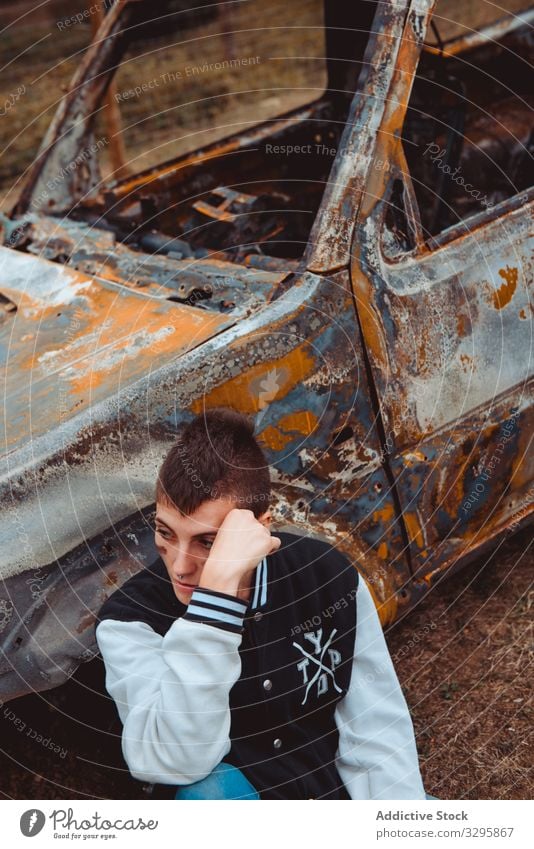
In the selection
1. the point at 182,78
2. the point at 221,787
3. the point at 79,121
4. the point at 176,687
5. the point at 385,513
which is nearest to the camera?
the point at 176,687

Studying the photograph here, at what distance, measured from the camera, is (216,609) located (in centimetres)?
192

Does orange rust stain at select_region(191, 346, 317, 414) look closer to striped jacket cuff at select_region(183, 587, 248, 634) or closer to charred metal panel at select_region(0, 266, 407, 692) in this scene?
charred metal panel at select_region(0, 266, 407, 692)

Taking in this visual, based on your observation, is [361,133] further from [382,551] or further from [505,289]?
[382,551]

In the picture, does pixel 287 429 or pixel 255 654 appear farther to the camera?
pixel 287 429

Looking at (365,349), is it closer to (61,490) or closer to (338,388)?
(338,388)

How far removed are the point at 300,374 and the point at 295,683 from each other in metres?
0.75

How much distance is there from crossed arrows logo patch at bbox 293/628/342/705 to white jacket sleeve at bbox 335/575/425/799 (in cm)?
5

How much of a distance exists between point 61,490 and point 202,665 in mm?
609

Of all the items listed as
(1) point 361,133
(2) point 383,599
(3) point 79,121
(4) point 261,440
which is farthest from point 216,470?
(3) point 79,121

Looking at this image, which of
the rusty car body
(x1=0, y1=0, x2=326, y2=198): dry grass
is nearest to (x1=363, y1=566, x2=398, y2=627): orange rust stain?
the rusty car body

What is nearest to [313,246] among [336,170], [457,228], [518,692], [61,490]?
[336,170]

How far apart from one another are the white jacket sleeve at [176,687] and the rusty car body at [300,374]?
0.23m

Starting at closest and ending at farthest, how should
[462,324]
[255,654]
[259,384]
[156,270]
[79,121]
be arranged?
[255,654] < [259,384] < [462,324] < [156,270] < [79,121]

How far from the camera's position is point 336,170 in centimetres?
274
